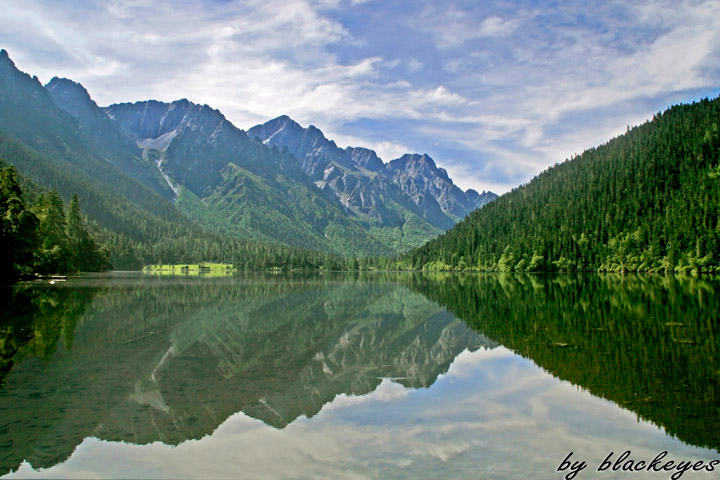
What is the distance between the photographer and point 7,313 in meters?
34.6

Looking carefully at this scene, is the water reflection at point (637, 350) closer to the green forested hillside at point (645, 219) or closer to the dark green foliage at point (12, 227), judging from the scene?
the dark green foliage at point (12, 227)

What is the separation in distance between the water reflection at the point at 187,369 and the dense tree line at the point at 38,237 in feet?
128

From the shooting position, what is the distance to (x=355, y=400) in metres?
16.1

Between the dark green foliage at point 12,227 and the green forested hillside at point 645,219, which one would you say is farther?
the green forested hillside at point 645,219

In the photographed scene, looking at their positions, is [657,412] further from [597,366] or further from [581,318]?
[581,318]

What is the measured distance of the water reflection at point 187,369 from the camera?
12.8 metres

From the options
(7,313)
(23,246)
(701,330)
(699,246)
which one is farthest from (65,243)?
(699,246)

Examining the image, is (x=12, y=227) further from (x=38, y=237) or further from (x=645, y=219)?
(x=645, y=219)

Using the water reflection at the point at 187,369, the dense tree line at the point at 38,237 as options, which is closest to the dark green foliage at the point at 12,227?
the dense tree line at the point at 38,237

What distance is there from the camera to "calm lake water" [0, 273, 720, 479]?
10812 millimetres

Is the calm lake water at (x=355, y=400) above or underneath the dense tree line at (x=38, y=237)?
underneath

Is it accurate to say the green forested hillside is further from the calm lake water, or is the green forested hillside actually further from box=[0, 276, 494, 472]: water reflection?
box=[0, 276, 494, 472]: water reflection

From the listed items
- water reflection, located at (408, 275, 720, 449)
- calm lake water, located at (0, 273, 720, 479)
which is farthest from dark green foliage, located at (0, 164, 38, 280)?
water reflection, located at (408, 275, 720, 449)

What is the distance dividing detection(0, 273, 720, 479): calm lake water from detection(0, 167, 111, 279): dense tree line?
159 ft
